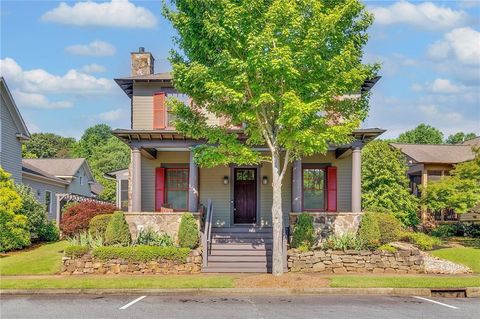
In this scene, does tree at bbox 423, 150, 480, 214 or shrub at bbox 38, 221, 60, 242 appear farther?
shrub at bbox 38, 221, 60, 242

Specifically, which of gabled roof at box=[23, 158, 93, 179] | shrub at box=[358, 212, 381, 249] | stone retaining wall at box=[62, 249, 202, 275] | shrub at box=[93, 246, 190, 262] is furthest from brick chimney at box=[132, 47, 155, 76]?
gabled roof at box=[23, 158, 93, 179]

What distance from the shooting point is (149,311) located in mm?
9555

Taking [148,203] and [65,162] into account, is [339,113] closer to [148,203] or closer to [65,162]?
[148,203]

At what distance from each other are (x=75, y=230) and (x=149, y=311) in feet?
33.9

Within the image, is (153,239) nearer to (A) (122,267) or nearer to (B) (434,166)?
(A) (122,267)

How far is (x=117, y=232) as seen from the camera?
626 inches

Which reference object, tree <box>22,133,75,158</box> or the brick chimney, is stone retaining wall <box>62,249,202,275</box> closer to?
the brick chimney

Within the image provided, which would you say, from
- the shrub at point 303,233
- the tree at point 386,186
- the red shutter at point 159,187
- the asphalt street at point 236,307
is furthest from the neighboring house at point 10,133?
the tree at point 386,186

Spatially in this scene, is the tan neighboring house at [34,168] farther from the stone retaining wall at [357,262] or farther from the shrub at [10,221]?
the stone retaining wall at [357,262]

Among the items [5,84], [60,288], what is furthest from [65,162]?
[60,288]

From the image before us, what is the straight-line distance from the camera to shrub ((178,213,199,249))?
51.2ft

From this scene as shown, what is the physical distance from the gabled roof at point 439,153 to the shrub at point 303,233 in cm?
1240

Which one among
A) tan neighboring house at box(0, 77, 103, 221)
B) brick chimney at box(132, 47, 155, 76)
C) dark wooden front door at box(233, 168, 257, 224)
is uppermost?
brick chimney at box(132, 47, 155, 76)

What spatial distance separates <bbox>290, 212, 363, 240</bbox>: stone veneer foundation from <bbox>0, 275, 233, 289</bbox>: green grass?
450 cm
